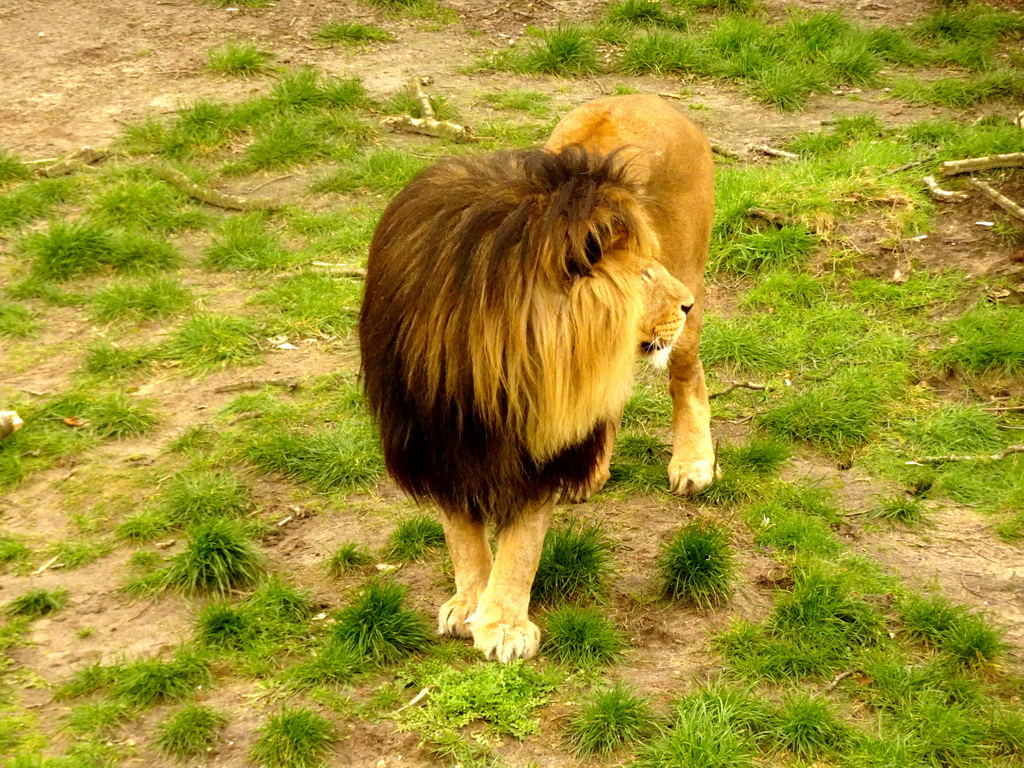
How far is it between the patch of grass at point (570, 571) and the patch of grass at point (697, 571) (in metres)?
0.23

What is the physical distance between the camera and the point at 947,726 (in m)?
3.57

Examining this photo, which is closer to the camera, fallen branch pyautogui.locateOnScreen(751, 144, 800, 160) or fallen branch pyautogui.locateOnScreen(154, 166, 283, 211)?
fallen branch pyautogui.locateOnScreen(154, 166, 283, 211)

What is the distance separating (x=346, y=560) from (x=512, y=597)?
32.4 inches

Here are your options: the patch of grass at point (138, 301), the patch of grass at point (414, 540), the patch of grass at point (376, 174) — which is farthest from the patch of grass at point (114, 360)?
the patch of grass at point (376, 174)

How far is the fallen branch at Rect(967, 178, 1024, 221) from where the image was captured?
6.47m

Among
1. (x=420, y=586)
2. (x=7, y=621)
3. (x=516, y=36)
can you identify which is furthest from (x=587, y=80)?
(x=7, y=621)

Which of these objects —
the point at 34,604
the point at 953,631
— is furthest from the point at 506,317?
the point at 34,604

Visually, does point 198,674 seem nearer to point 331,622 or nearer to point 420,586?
Answer: point 331,622

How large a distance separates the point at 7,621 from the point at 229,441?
1.37m

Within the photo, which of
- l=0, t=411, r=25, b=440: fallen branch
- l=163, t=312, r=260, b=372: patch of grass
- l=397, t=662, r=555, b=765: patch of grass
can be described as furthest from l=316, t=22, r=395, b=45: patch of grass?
l=397, t=662, r=555, b=765: patch of grass

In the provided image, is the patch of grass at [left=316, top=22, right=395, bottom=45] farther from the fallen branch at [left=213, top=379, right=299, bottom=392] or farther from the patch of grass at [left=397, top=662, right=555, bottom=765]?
the patch of grass at [left=397, top=662, right=555, bottom=765]

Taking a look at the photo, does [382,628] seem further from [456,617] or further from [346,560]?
[346,560]

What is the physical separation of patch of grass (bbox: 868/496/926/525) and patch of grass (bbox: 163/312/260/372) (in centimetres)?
294

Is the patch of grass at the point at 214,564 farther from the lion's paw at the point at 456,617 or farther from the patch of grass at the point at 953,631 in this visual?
the patch of grass at the point at 953,631
